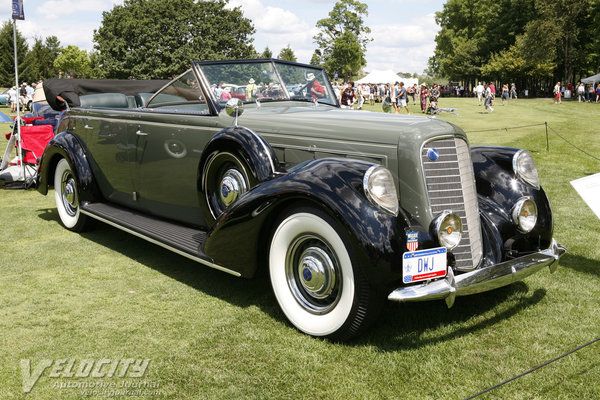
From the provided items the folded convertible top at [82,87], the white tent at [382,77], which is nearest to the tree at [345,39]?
the white tent at [382,77]

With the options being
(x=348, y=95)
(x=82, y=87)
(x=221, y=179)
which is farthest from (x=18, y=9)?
(x=348, y=95)

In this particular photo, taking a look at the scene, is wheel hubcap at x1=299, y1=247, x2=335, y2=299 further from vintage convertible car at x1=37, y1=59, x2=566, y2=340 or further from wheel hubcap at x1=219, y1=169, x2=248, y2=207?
wheel hubcap at x1=219, y1=169, x2=248, y2=207

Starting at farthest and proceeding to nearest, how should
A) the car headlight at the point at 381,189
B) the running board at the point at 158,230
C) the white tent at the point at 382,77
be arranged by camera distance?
the white tent at the point at 382,77, the running board at the point at 158,230, the car headlight at the point at 381,189

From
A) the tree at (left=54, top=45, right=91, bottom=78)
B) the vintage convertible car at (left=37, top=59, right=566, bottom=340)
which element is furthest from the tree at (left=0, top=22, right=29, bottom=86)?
the vintage convertible car at (left=37, top=59, right=566, bottom=340)

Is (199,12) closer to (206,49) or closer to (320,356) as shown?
(206,49)

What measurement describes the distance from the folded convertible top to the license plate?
777 centimetres

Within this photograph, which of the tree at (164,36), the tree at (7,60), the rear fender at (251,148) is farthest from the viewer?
the tree at (7,60)

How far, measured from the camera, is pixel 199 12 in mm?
54125

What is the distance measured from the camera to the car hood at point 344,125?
3.52 metres

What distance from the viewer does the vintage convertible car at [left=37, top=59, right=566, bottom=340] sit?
309 cm

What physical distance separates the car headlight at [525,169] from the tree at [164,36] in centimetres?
4928

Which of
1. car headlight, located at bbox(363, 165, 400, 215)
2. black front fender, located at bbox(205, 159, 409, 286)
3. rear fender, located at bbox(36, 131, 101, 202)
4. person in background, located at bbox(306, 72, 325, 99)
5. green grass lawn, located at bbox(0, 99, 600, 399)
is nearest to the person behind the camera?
green grass lawn, located at bbox(0, 99, 600, 399)

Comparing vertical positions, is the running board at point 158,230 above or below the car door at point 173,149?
below

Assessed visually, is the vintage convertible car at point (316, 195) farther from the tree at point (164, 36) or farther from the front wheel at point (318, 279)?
the tree at point (164, 36)
